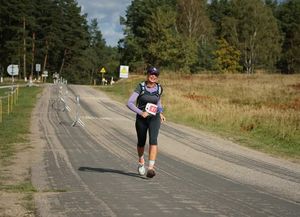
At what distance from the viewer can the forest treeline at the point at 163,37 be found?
75000 mm

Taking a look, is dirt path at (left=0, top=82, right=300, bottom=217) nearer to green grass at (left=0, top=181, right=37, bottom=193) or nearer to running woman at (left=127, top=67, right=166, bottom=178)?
green grass at (left=0, top=181, right=37, bottom=193)

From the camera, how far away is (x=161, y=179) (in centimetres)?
Answer: 963

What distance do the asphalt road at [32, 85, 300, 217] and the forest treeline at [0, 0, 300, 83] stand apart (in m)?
57.5

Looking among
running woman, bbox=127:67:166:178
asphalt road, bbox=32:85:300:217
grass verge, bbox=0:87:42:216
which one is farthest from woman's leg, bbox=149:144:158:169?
grass verge, bbox=0:87:42:216

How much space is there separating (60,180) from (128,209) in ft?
8.17

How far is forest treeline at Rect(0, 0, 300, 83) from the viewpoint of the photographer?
75.0m

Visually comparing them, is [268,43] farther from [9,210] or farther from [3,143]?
[9,210]

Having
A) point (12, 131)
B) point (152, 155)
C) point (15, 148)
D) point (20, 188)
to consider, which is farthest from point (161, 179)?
point (12, 131)

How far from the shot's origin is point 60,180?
362 inches

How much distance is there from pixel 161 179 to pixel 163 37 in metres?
64.2

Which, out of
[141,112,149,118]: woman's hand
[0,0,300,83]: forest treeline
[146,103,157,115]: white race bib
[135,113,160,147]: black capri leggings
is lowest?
[135,113,160,147]: black capri leggings

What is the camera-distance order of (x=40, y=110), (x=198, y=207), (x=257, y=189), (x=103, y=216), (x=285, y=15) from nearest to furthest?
(x=103, y=216) → (x=198, y=207) → (x=257, y=189) → (x=40, y=110) → (x=285, y=15)

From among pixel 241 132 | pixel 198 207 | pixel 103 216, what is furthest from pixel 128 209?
pixel 241 132

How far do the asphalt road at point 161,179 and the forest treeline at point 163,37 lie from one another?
5747 centimetres
